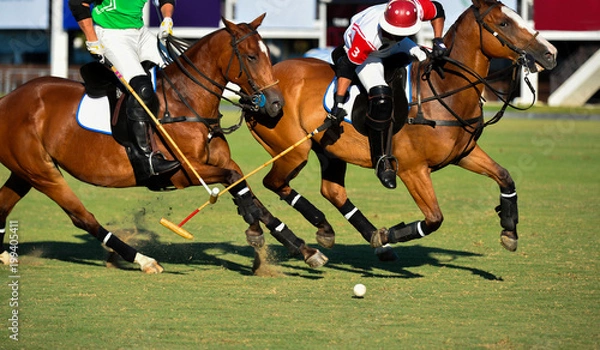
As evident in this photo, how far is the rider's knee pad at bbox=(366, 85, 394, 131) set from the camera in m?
8.40

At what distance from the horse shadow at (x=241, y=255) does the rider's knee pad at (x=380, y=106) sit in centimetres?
155

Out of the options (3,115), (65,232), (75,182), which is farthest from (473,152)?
(75,182)

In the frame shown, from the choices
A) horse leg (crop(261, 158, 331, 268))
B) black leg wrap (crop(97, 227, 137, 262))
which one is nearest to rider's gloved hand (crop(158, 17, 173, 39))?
horse leg (crop(261, 158, 331, 268))

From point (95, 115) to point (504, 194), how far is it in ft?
13.2

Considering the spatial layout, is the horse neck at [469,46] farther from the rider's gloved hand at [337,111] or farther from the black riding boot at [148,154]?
the black riding boot at [148,154]

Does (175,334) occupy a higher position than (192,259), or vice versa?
(175,334)

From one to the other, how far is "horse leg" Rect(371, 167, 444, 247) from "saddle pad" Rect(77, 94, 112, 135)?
2872 mm

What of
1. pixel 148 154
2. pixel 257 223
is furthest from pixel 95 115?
pixel 257 223

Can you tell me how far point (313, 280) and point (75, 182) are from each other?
29.9 ft

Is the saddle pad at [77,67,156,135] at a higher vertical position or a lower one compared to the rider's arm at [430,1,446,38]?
lower

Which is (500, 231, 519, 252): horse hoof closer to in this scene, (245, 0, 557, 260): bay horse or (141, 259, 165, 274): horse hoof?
(245, 0, 557, 260): bay horse

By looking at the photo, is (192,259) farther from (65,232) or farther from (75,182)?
(75,182)

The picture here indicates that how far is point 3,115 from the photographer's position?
9.08m

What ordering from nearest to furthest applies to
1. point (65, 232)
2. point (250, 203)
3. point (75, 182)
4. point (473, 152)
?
1. point (250, 203)
2. point (473, 152)
3. point (65, 232)
4. point (75, 182)
